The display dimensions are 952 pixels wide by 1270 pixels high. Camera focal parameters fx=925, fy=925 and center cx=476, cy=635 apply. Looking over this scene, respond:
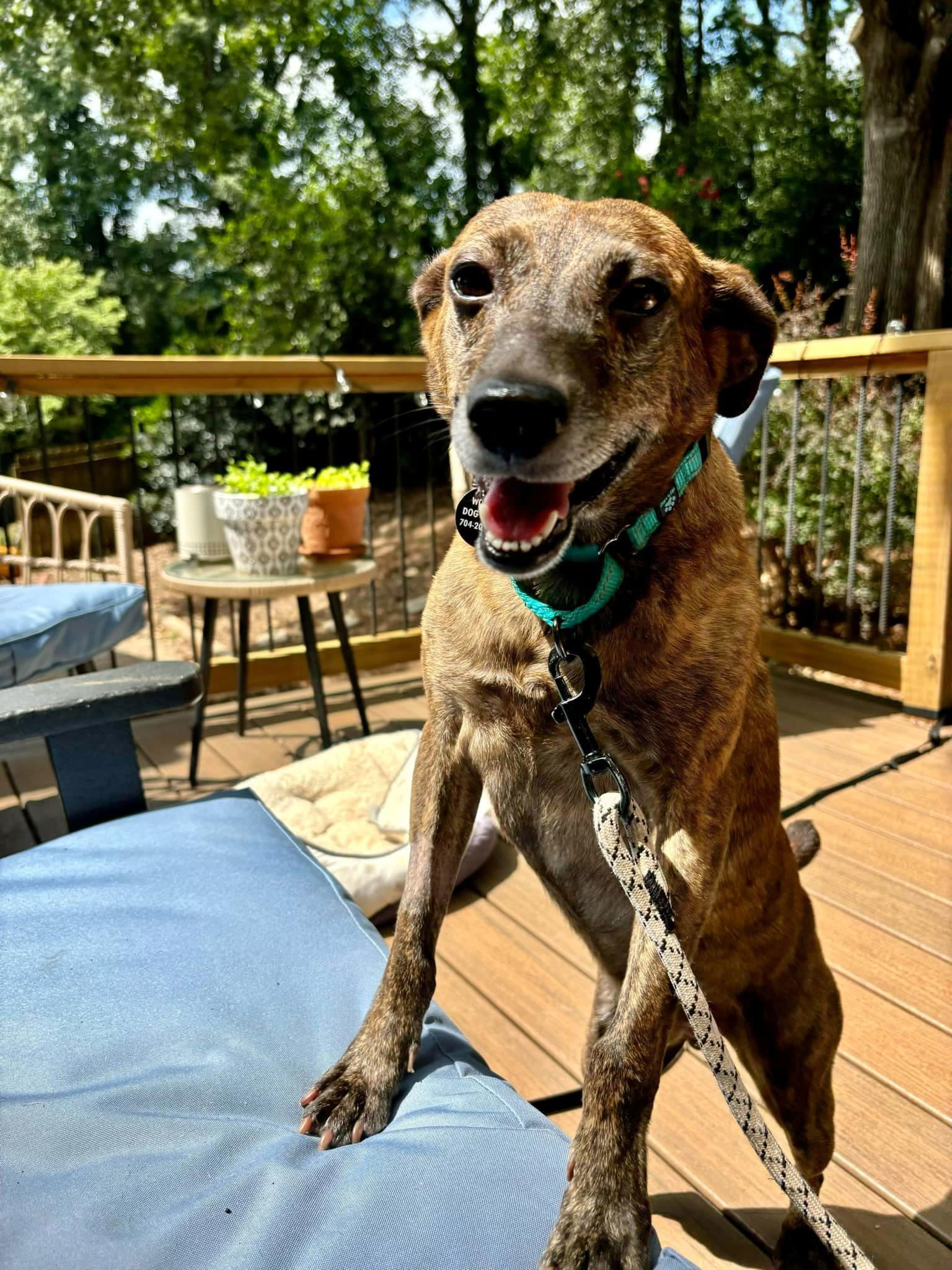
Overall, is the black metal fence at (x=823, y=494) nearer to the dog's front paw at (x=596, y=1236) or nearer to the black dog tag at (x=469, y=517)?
the black dog tag at (x=469, y=517)

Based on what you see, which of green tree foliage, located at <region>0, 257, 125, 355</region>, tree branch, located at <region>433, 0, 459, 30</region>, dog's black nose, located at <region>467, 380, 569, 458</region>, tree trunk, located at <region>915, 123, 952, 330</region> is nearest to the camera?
dog's black nose, located at <region>467, 380, 569, 458</region>

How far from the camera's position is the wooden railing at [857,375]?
132 inches

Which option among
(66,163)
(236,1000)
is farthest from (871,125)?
(66,163)

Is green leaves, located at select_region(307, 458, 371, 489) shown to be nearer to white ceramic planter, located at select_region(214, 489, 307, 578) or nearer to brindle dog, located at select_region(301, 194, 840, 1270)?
white ceramic planter, located at select_region(214, 489, 307, 578)

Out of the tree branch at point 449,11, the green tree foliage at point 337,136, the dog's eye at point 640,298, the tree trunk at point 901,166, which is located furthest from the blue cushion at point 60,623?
the tree branch at point 449,11

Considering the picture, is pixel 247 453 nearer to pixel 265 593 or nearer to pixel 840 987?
pixel 265 593

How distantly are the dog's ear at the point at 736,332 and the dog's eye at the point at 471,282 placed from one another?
1.01ft

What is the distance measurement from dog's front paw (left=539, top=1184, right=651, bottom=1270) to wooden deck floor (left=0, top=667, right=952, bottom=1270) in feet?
1.83

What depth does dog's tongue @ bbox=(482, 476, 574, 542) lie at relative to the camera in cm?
102

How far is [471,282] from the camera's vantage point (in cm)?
122

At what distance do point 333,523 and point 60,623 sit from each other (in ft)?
3.40

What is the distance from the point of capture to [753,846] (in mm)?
1336

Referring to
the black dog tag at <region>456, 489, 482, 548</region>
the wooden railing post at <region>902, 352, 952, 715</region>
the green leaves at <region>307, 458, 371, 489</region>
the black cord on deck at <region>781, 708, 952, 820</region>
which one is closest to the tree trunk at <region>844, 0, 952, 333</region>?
the wooden railing post at <region>902, 352, 952, 715</region>

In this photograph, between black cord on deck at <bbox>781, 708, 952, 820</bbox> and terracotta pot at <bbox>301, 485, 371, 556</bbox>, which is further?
terracotta pot at <bbox>301, 485, 371, 556</bbox>
